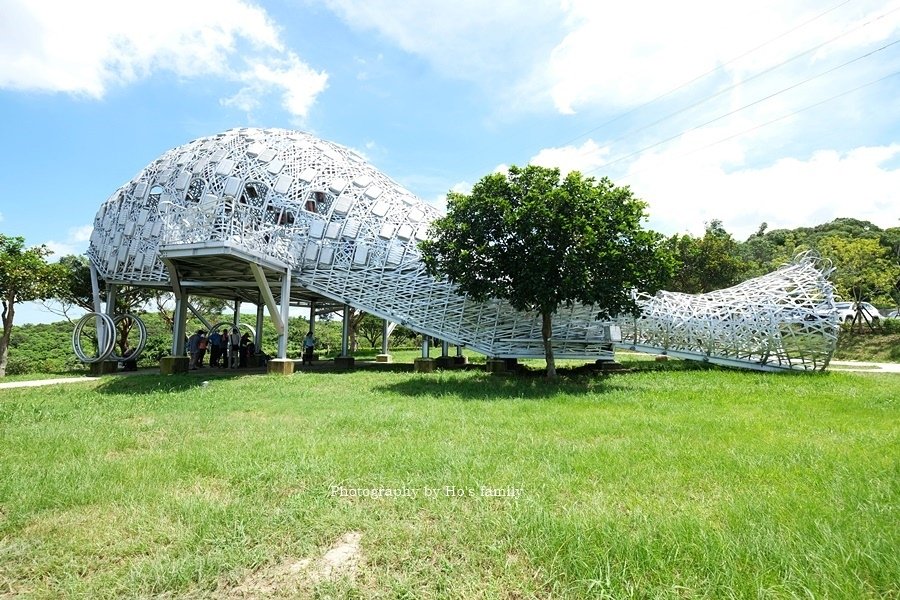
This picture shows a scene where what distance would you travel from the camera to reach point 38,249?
76.6 feet

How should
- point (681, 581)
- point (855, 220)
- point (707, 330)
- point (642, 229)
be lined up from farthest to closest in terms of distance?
point (855, 220), point (707, 330), point (642, 229), point (681, 581)

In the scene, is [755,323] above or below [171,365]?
above

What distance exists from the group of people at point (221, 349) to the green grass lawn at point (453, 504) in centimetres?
1414

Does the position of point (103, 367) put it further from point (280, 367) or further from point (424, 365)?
point (424, 365)

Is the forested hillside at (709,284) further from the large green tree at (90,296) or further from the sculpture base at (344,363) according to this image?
the sculpture base at (344,363)

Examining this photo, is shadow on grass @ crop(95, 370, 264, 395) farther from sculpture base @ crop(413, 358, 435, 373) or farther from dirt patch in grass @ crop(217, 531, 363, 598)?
dirt patch in grass @ crop(217, 531, 363, 598)

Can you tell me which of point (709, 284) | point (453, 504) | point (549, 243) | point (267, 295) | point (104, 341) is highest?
point (709, 284)

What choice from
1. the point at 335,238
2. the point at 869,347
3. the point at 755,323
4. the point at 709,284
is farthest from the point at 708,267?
the point at 335,238

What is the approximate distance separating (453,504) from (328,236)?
55.5 ft

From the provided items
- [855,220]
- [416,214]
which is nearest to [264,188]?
[416,214]

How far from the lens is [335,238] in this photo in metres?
20.4

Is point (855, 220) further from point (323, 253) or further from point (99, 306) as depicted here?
point (99, 306)

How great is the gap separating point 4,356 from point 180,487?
22678 millimetres

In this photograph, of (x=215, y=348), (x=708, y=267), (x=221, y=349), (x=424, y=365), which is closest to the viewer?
(x=424, y=365)
